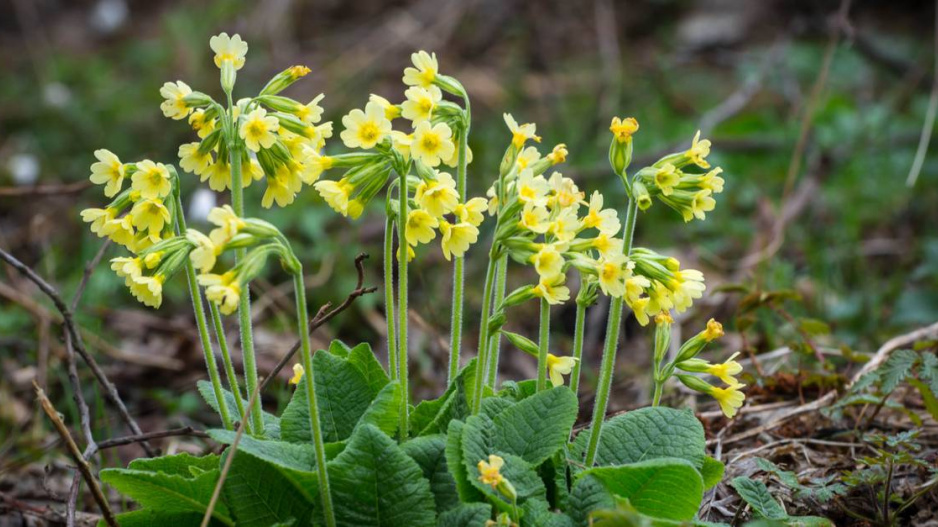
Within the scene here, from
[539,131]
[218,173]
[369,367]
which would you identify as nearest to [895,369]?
[369,367]

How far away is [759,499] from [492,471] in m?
0.69

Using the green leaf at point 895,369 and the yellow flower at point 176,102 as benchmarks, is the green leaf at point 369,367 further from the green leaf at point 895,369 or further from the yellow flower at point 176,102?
the green leaf at point 895,369

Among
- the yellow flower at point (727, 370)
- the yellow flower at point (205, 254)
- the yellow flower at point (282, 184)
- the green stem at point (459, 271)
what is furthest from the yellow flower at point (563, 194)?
the yellow flower at point (205, 254)

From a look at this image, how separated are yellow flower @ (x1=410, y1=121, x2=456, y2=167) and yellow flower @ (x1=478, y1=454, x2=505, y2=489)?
2.00 feet

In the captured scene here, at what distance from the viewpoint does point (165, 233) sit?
6.88 feet

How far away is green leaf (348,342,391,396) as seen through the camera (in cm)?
229

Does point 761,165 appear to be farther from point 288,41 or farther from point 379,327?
point 288,41

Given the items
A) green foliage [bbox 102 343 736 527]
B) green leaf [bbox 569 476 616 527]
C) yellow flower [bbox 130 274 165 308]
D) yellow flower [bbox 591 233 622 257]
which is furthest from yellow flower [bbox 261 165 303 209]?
green leaf [bbox 569 476 616 527]

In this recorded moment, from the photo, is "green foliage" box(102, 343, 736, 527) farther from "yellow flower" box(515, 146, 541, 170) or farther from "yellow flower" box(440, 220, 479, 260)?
"yellow flower" box(515, 146, 541, 170)

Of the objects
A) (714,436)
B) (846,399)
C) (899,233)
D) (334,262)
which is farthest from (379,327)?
(899,233)

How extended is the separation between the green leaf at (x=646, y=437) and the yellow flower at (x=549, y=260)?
20.4 inches

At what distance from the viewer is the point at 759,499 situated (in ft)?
6.91

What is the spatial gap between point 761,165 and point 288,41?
471 centimetres

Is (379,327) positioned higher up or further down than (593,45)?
further down
